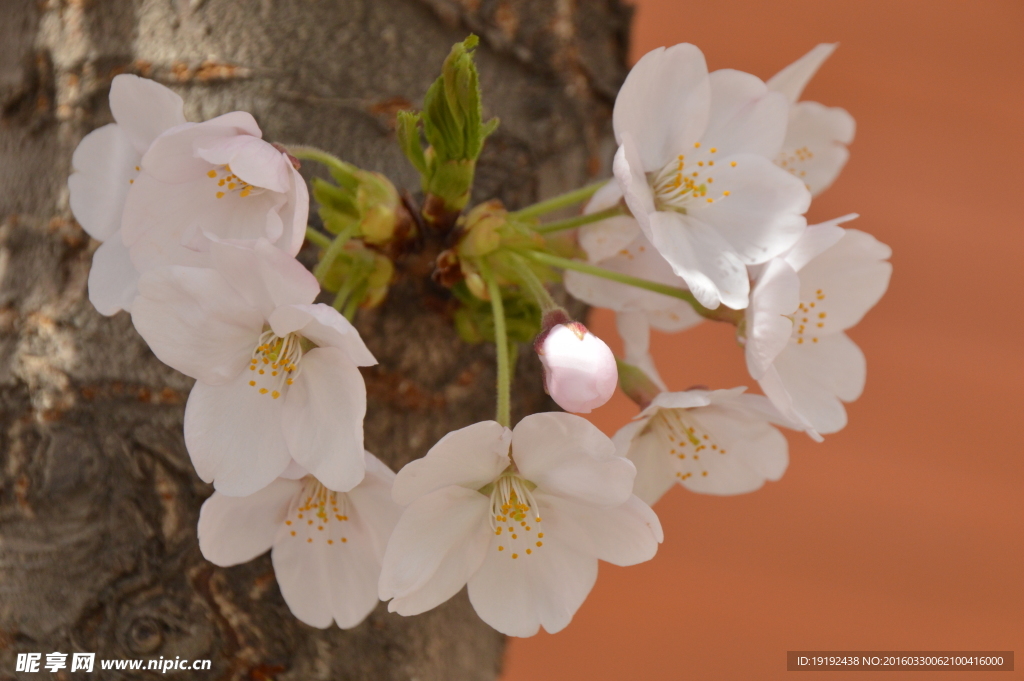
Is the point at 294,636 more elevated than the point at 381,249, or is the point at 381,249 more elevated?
the point at 381,249

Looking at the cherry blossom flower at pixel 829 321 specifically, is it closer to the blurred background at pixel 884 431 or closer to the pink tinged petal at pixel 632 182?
the pink tinged petal at pixel 632 182

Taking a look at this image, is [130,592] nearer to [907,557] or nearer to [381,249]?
[381,249]

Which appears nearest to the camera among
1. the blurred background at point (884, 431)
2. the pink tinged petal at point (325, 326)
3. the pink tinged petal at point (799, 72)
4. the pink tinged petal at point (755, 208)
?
the pink tinged petal at point (325, 326)

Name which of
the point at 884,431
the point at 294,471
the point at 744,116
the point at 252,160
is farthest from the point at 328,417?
the point at 884,431

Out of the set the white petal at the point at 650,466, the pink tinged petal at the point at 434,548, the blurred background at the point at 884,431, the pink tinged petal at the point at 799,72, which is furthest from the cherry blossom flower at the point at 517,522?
the blurred background at the point at 884,431

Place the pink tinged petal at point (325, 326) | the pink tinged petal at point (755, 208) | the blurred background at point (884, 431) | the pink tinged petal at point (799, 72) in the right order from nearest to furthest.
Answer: the pink tinged petal at point (325, 326), the pink tinged petal at point (755, 208), the pink tinged petal at point (799, 72), the blurred background at point (884, 431)

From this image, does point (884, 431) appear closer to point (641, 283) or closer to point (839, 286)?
point (839, 286)

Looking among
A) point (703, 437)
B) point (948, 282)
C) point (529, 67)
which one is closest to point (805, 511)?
point (948, 282)
